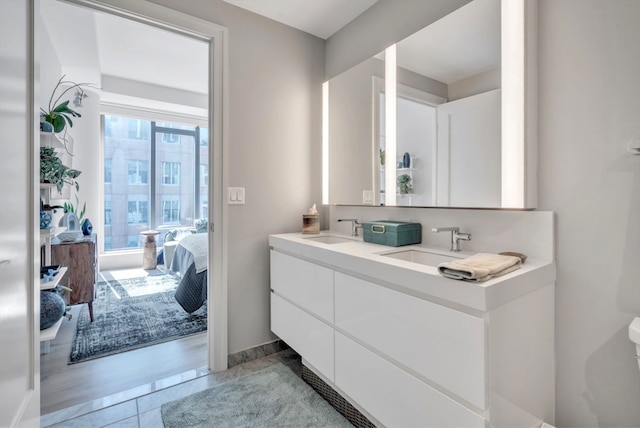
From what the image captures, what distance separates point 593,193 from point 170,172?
590cm

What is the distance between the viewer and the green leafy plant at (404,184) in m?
1.88

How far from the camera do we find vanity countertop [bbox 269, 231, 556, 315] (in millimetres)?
1004

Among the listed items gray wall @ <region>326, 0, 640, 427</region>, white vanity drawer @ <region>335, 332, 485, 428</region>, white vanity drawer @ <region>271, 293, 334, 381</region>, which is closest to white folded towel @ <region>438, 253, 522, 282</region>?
gray wall @ <region>326, 0, 640, 427</region>

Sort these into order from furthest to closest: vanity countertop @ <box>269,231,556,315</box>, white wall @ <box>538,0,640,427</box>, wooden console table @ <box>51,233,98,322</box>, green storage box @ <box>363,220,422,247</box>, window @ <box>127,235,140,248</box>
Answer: window @ <box>127,235,140,248</box>, wooden console table @ <box>51,233,98,322</box>, green storage box @ <box>363,220,422,247</box>, white wall @ <box>538,0,640,427</box>, vanity countertop @ <box>269,231,556,315</box>

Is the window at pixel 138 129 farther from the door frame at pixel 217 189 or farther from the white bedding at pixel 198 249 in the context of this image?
the door frame at pixel 217 189

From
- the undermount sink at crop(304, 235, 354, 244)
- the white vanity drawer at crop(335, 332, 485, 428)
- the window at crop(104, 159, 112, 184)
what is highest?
the window at crop(104, 159, 112, 184)

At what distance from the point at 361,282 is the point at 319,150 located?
1422 mm

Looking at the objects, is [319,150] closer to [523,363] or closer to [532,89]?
[532,89]

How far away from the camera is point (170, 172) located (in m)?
5.68

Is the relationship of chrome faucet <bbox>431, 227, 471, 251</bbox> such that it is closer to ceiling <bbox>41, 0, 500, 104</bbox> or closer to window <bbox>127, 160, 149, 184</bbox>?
ceiling <bbox>41, 0, 500, 104</bbox>

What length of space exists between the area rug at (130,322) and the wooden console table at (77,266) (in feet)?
0.79

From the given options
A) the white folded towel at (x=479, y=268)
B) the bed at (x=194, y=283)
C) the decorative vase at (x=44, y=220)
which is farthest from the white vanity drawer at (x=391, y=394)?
the decorative vase at (x=44, y=220)

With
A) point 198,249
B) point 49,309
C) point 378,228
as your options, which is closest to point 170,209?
point 198,249

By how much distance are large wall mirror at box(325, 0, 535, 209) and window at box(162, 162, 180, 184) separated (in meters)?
4.38
